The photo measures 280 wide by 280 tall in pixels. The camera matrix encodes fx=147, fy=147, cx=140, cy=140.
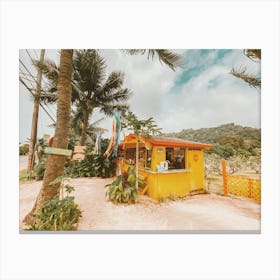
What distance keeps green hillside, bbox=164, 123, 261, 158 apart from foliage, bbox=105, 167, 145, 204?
4.39 feet

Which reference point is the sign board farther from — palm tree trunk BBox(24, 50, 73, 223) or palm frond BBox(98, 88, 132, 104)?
palm frond BBox(98, 88, 132, 104)

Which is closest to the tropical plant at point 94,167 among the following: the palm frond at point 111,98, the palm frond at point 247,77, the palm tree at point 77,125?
the palm tree at point 77,125

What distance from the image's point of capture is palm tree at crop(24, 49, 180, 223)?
242cm

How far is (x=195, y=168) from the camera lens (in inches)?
176

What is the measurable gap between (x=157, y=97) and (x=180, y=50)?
0.88 meters

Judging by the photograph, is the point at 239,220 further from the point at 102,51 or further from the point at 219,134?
the point at 102,51

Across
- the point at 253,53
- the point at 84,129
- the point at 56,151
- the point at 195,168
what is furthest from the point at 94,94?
the point at 253,53

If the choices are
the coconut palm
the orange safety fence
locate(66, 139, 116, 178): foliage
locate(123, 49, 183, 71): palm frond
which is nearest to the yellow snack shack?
the orange safety fence

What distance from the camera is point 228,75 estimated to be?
8.68 ft

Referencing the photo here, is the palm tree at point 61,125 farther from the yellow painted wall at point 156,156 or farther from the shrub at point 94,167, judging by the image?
the shrub at point 94,167

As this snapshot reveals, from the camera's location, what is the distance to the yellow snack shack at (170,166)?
12.0ft

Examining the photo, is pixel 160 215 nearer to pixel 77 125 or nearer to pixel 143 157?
pixel 143 157
